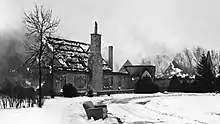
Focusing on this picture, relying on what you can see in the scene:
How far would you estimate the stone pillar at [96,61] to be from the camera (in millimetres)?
51059

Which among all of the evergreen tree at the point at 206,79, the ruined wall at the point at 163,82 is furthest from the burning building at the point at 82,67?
the evergreen tree at the point at 206,79


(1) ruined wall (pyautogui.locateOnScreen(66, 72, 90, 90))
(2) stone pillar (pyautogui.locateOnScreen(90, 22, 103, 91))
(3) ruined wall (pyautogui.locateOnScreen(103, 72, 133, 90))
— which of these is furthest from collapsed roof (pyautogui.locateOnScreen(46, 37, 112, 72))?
(3) ruined wall (pyautogui.locateOnScreen(103, 72, 133, 90))

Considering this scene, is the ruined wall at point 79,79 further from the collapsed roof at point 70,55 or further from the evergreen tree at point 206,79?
the evergreen tree at point 206,79

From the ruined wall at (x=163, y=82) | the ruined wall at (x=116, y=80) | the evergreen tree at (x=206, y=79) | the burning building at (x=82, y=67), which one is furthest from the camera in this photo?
the ruined wall at (x=163, y=82)

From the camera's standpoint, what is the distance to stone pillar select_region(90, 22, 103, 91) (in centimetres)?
5106

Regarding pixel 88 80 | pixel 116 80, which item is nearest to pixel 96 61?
pixel 88 80

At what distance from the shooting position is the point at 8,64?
161 feet

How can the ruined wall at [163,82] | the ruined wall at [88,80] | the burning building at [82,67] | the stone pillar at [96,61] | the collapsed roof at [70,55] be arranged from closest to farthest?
the ruined wall at [88,80]
the burning building at [82,67]
the collapsed roof at [70,55]
the stone pillar at [96,61]
the ruined wall at [163,82]

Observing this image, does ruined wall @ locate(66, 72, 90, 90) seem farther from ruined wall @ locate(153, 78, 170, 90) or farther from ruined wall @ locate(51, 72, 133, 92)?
ruined wall @ locate(153, 78, 170, 90)

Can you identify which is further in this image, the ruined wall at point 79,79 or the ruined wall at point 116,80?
the ruined wall at point 116,80

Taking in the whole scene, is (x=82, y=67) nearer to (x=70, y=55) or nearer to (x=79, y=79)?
(x=79, y=79)

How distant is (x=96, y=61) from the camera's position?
171 feet

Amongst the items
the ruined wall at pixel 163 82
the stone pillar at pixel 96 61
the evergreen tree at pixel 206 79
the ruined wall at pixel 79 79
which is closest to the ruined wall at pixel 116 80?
the stone pillar at pixel 96 61

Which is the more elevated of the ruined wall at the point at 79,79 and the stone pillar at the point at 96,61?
the stone pillar at the point at 96,61
